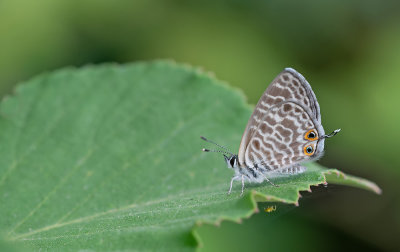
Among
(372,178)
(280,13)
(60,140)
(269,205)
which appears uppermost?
(280,13)

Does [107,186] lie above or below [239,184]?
above

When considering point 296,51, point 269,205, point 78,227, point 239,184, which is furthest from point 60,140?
point 296,51

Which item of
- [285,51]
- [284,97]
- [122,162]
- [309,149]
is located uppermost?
[285,51]

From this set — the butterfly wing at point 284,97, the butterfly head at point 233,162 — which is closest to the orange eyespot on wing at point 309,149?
the butterfly wing at point 284,97

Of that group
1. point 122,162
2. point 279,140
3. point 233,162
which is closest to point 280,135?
point 279,140

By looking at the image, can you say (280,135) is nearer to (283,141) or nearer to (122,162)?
(283,141)

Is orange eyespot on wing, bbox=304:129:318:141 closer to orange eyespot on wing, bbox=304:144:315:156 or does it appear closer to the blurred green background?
orange eyespot on wing, bbox=304:144:315:156

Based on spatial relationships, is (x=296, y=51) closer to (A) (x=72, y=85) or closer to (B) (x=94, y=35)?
(B) (x=94, y=35)
